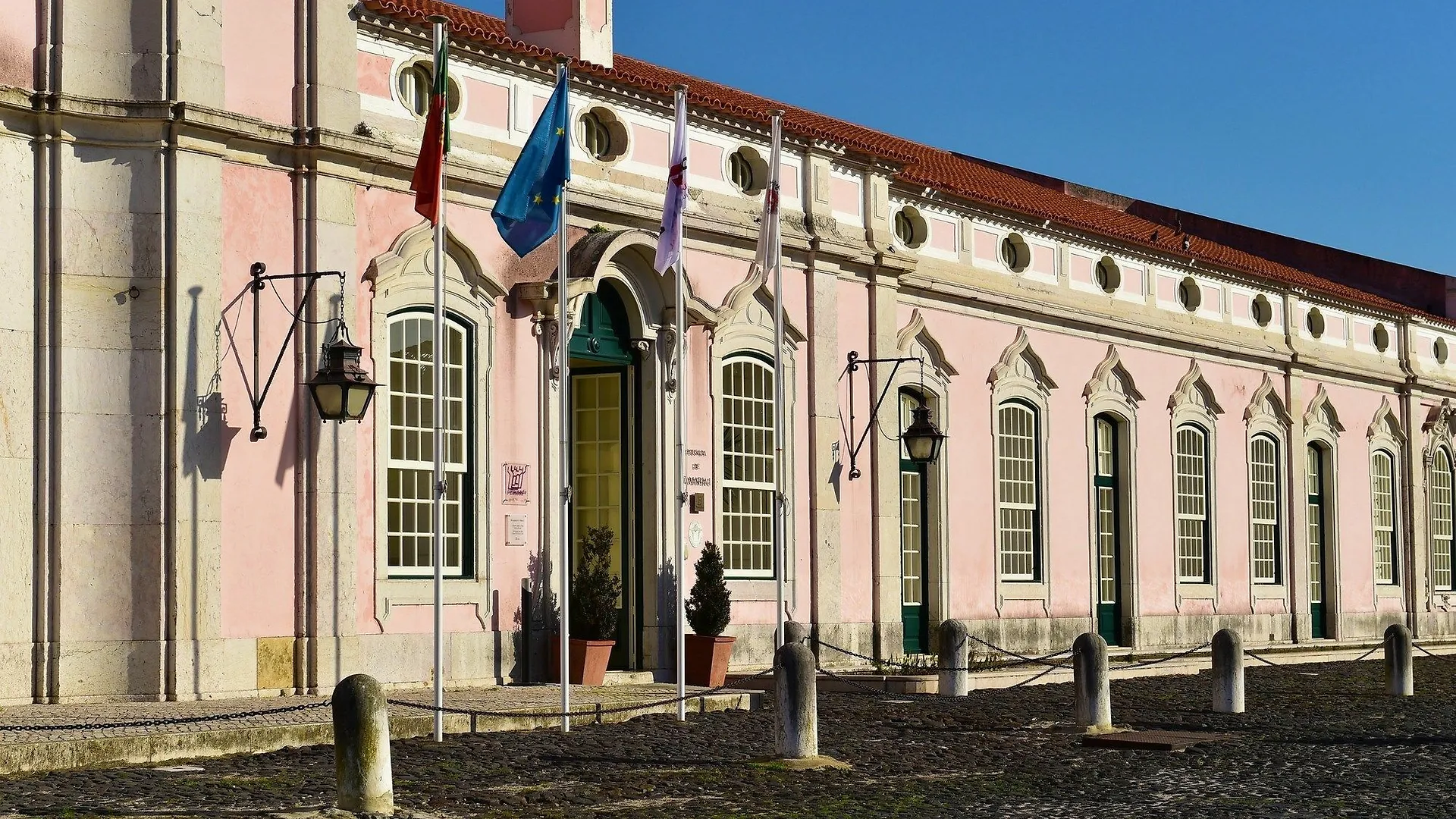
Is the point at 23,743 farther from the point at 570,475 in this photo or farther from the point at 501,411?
the point at 570,475

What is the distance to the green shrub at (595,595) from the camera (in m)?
17.4

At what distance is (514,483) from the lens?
57.1 feet

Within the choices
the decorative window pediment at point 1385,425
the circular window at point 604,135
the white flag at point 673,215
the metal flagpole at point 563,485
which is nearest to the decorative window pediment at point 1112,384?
the decorative window pediment at point 1385,425

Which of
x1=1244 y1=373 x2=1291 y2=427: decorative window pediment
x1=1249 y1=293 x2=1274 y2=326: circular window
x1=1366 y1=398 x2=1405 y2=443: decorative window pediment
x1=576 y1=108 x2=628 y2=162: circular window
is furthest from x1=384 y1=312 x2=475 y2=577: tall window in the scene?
x1=1366 y1=398 x2=1405 y2=443: decorative window pediment

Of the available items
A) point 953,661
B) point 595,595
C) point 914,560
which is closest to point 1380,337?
point 914,560

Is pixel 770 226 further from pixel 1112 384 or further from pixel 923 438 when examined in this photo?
pixel 1112 384

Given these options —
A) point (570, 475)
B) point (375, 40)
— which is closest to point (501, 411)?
point (570, 475)

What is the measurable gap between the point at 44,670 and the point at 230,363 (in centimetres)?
257

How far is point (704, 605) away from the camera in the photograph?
60.8 ft

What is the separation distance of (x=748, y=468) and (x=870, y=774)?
27.0ft

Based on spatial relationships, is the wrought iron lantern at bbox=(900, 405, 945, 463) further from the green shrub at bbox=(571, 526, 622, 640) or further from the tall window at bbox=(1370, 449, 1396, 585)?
the tall window at bbox=(1370, 449, 1396, 585)

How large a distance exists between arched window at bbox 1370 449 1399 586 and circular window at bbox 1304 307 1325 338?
2.46 metres

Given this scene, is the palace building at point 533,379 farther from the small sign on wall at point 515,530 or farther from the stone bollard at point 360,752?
the stone bollard at point 360,752

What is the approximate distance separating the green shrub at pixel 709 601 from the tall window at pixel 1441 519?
1886cm
